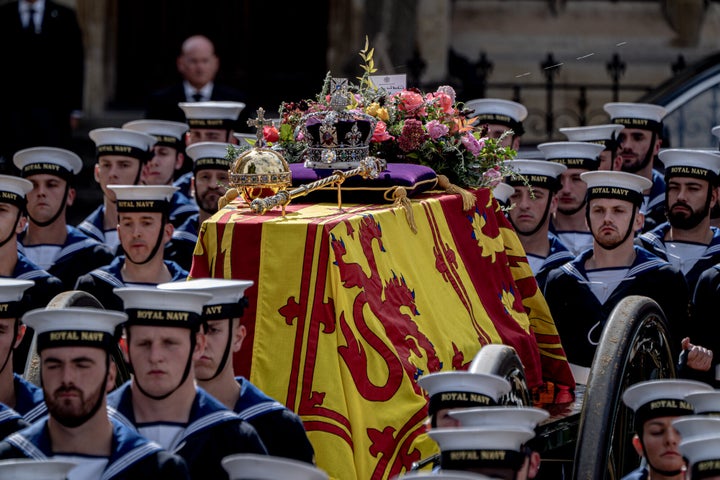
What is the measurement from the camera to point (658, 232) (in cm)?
1112

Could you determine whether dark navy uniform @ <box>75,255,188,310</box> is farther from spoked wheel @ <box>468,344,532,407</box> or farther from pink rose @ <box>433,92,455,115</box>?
spoked wheel @ <box>468,344,532,407</box>

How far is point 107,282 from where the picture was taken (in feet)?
32.6

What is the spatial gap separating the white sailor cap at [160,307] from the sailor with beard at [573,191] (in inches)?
188

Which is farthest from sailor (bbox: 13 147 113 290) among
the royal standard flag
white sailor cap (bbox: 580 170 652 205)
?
white sailor cap (bbox: 580 170 652 205)

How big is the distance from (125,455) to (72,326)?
49cm

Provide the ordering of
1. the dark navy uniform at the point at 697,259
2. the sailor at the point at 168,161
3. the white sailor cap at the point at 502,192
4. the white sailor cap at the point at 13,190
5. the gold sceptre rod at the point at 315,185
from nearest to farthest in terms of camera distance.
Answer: the gold sceptre rod at the point at 315,185 → the white sailor cap at the point at 13,190 → the dark navy uniform at the point at 697,259 → the white sailor cap at the point at 502,192 → the sailor at the point at 168,161

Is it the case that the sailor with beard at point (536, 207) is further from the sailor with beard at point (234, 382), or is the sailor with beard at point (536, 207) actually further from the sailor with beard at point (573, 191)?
the sailor with beard at point (234, 382)

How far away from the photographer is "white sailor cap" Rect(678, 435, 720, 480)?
6.30m

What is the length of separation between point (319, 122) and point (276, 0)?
9383 mm

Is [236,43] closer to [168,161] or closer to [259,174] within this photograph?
[168,161]

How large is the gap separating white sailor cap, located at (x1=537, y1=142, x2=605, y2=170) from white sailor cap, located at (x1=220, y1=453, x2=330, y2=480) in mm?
5879

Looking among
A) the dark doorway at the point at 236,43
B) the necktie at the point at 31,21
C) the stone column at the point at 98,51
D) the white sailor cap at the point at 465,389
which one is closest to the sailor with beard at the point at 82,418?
the white sailor cap at the point at 465,389

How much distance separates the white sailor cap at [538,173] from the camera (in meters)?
11.1

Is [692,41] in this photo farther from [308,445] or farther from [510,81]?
[308,445]
